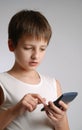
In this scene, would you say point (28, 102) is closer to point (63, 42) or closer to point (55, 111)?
point (55, 111)

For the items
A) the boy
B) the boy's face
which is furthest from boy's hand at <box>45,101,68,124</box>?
the boy's face

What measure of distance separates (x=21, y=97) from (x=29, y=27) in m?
0.21

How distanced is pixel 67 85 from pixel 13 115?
838mm

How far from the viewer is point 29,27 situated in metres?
0.70

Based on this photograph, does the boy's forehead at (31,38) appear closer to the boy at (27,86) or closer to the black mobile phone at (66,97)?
the boy at (27,86)

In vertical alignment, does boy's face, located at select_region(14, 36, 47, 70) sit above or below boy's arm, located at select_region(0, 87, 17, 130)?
above

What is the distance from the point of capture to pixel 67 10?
1462mm

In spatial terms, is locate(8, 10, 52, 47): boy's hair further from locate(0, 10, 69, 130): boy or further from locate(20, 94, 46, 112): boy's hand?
locate(20, 94, 46, 112): boy's hand

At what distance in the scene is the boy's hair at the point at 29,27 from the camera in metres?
0.70

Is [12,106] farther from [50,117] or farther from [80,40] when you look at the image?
[80,40]

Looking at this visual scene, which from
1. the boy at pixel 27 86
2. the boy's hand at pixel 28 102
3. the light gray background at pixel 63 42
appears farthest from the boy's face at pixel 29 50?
the light gray background at pixel 63 42

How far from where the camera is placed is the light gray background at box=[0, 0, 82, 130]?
1.46 meters

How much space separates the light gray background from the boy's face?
0.77 meters

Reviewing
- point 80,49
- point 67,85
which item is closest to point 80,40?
point 80,49
